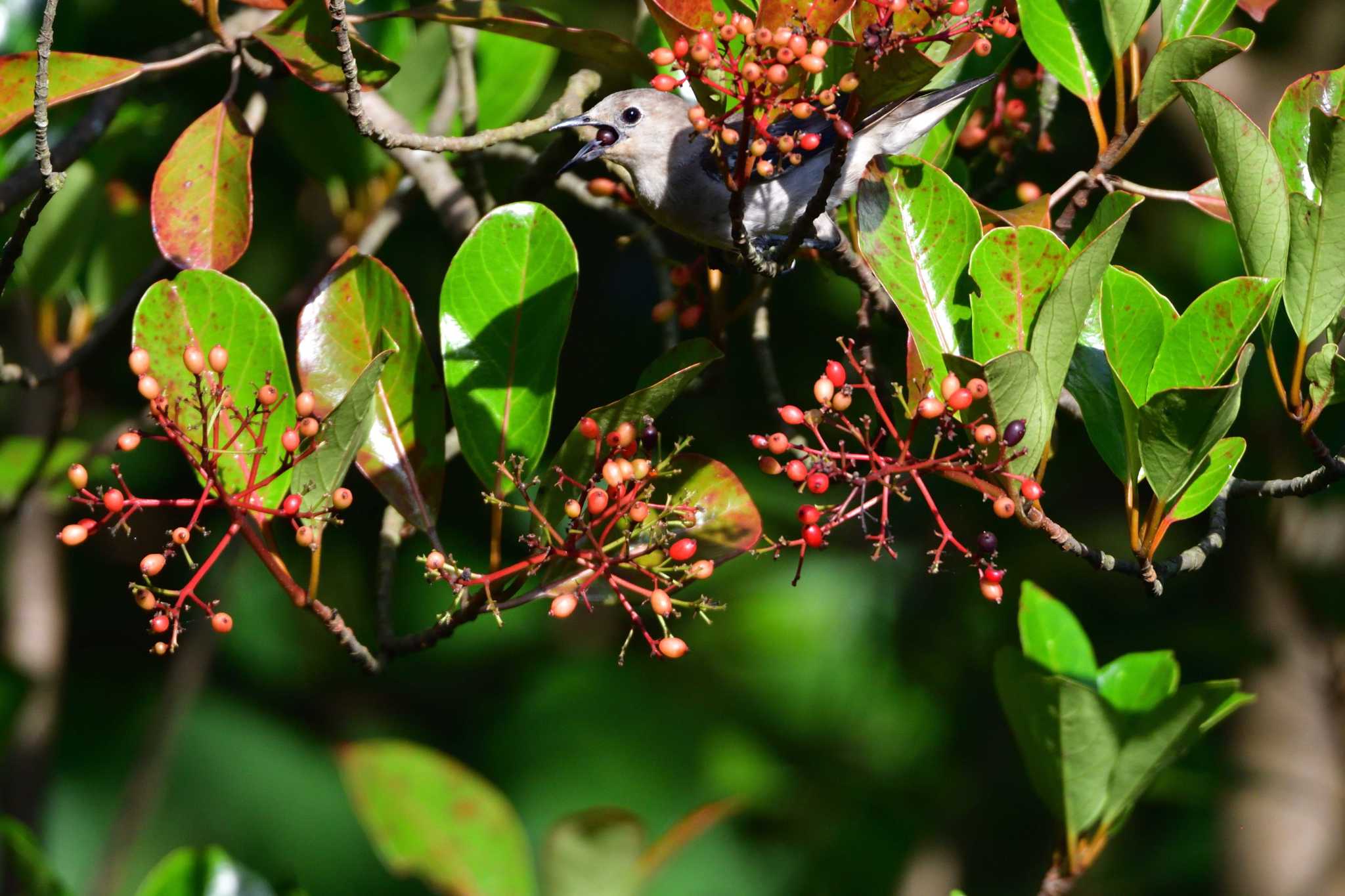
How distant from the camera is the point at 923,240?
59.2 inches

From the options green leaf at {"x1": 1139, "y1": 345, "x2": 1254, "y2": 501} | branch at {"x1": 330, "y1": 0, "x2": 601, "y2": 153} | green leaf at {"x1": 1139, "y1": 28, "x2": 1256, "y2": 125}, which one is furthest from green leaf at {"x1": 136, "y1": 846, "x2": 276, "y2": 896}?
green leaf at {"x1": 1139, "y1": 28, "x2": 1256, "y2": 125}

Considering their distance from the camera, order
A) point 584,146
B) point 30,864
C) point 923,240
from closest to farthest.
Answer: point 923,240 < point 30,864 < point 584,146

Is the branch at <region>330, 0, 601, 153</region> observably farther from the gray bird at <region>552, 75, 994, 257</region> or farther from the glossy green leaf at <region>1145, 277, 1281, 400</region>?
the glossy green leaf at <region>1145, 277, 1281, 400</region>

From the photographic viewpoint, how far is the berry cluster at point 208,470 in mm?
1380

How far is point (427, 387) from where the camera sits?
1.68 metres

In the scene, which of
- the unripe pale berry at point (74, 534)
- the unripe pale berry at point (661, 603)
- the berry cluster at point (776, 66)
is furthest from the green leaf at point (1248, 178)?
the unripe pale berry at point (74, 534)

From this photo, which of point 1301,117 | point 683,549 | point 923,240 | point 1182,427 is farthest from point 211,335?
→ point 1301,117

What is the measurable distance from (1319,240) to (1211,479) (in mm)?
302

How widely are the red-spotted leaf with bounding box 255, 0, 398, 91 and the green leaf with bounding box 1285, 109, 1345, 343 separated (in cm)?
116

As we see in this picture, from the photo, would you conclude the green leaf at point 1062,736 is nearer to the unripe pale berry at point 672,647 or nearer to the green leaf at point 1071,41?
the unripe pale berry at point 672,647

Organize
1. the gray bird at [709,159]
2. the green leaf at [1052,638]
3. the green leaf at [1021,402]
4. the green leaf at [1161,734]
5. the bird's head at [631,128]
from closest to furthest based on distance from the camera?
1. the green leaf at [1021,402]
2. the green leaf at [1161,734]
3. the green leaf at [1052,638]
4. the gray bird at [709,159]
5. the bird's head at [631,128]

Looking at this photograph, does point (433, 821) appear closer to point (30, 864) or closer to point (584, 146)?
point (30, 864)

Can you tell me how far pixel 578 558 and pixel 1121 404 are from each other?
2.11ft

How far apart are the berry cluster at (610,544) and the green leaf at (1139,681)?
0.68 m
